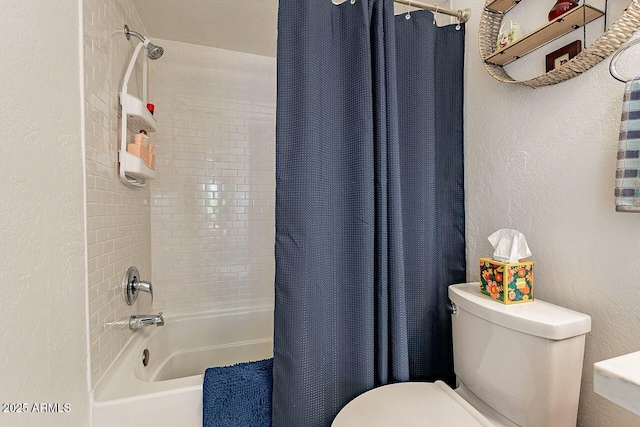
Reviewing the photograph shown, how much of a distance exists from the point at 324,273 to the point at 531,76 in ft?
3.50

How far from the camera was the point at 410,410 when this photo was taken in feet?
3.23

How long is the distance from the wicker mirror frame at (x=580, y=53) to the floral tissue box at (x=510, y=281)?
2.04ft

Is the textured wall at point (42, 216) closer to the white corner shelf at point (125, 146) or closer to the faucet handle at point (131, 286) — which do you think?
the white corner shelf at point (125, 146)

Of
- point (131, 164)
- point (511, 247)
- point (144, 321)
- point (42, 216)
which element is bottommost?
point (144, 321)

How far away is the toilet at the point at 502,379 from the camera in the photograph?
34.7 inches

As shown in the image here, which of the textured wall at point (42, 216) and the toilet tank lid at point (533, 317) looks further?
the toilet tank lid at point (533, 317)

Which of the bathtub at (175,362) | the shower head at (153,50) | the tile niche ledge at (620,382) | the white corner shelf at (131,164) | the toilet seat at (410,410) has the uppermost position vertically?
the shower head at (153,50)

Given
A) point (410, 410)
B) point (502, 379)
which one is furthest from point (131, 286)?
point (502, 379)

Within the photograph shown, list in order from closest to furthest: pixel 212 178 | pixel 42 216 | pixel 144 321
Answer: pixel 42 216 → pixel 144 321 → pixel 212 178

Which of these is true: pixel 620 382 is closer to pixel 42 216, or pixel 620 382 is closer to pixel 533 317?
pixel 533 317

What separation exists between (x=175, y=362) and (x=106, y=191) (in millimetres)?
1185

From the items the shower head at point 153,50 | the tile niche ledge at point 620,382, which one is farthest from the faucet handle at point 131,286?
the tile niche ledge at point 620,382

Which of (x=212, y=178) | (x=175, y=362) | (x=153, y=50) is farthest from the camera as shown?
(x=212, y=178)

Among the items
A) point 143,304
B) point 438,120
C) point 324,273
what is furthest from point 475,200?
point 143,304
